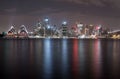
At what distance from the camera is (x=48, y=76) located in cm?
2983

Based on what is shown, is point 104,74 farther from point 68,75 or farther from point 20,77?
point 20,77

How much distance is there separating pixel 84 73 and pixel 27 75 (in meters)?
6.43

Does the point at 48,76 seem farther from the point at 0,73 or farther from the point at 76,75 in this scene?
the point at 0,73

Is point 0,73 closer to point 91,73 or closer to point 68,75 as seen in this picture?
point 68,75

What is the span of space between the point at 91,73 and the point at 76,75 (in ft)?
7.21

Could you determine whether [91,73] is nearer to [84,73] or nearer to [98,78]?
[84,73]

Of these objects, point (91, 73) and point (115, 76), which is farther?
point (91, 73)

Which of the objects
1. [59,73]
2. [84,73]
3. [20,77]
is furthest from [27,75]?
[84,73]

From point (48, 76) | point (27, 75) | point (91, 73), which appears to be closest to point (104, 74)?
point (91, 73)

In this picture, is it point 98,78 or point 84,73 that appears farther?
point 84,73

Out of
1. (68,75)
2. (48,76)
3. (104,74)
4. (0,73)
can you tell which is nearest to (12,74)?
(0,73)

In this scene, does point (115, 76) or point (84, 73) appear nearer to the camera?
point (115, 76)

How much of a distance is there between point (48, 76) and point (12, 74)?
3.98 m

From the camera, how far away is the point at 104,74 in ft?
102
